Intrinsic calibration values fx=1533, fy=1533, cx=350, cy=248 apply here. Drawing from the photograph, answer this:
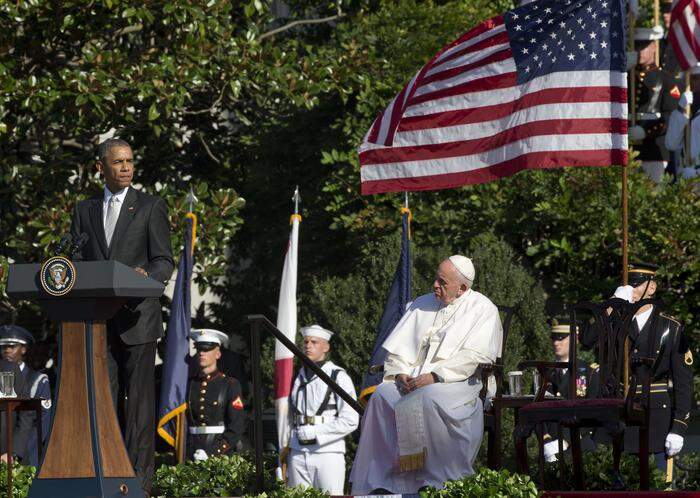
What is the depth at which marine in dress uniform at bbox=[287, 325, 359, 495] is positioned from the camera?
11.2m

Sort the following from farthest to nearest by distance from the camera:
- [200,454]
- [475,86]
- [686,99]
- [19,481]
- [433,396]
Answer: [686,99] < [200,454] < [475,86] < [433,396] < [19,481]

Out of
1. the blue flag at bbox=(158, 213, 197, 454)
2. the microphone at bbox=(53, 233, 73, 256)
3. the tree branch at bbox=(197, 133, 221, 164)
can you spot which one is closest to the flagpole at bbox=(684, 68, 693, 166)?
the tree branch at bbox=(197, 133, 221, 164)

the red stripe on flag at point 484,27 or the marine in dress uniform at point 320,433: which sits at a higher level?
the red stripe on flag at point 484,27

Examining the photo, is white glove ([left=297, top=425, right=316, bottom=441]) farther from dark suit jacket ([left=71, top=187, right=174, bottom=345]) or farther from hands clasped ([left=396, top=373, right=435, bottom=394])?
dark suit jacket ([left=71, top=187, right=174, bottom=345])

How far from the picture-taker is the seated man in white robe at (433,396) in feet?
30.6

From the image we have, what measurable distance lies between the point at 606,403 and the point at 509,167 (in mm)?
2272

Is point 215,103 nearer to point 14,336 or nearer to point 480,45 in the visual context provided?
point 14,336

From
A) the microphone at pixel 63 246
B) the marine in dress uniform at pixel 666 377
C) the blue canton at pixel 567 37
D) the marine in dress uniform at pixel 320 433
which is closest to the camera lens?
the microphone at pixel 63 246

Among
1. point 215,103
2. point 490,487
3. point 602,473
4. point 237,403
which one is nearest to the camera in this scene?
point 490,487

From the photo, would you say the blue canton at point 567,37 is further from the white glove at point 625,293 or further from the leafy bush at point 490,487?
the leafy bush at point 490,487

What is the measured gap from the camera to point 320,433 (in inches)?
439

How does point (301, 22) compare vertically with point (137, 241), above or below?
above

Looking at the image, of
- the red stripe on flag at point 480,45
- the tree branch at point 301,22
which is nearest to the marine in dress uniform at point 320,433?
the red stripe on flag at point 480,45

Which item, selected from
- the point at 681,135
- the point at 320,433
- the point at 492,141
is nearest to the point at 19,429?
the point at 320,433
